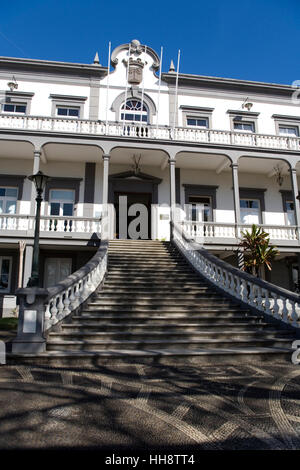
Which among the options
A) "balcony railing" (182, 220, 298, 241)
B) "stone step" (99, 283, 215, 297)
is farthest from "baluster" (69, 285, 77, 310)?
"balcony railing" (182, 220, 298, 241)

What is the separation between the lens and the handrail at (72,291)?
5879mm

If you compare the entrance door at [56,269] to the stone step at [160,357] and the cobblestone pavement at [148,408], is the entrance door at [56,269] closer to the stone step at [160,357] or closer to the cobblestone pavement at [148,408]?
the stone step at [160,357]

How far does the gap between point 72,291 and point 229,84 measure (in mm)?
14012

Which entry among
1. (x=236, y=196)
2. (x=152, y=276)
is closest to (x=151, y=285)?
(x=152, y=276)

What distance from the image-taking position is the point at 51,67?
1482cm

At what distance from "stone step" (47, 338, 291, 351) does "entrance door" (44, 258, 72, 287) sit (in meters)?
7.99

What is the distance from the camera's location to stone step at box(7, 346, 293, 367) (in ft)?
16.0

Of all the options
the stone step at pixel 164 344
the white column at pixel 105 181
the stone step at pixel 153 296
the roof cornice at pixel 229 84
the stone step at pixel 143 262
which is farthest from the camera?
the roof cornice at pixel 229 84

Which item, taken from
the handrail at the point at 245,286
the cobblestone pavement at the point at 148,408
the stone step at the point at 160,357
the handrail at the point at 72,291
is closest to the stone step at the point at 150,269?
the handrail at the point at 245,286

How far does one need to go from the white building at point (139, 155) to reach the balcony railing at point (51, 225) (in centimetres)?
4

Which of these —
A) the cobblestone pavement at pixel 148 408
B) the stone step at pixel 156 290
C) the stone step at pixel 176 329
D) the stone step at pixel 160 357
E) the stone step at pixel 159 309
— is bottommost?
the cobblestone pavement at pixel 148 408

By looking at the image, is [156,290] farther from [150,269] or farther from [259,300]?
[259,300]

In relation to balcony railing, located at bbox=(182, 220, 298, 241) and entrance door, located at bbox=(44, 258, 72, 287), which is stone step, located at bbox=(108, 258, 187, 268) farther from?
entrance door, located at bbox=(44, 258, 72, 287)

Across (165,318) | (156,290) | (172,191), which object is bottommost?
(165,318)
